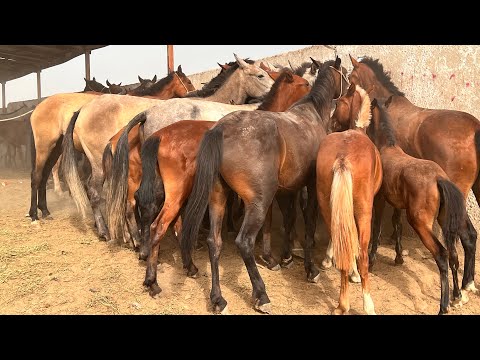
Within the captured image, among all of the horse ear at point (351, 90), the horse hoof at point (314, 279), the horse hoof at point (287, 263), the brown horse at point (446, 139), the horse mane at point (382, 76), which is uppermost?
the horse mane at point (382, 76)

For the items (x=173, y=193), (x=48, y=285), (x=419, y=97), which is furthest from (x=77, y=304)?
(x=419, y=97)

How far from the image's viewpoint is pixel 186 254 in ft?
12.8

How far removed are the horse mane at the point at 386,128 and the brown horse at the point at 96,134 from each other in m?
3.53

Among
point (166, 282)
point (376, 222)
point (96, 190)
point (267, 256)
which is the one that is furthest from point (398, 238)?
point (96, 190)

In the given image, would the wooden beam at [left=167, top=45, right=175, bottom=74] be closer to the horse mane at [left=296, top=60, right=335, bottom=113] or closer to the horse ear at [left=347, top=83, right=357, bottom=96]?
the horse mane at [left=296, top=60, right=335, bottom=113]

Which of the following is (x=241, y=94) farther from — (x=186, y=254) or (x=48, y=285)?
(x=48, y=285)

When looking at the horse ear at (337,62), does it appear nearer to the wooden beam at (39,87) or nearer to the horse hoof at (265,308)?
the horse hoof at (265,308)

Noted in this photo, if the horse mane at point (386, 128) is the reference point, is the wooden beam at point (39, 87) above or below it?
below

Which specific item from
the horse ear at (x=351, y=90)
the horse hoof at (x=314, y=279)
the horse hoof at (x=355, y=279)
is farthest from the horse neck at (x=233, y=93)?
the horse hoof at (x=355, y=279)

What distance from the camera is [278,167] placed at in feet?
12.5

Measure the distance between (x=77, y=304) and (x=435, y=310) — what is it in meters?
3.60

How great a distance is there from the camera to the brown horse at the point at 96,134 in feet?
18.6

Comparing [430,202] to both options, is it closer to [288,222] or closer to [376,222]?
[376,222]

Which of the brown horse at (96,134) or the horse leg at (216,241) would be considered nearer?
the horse leg at (216,241)
